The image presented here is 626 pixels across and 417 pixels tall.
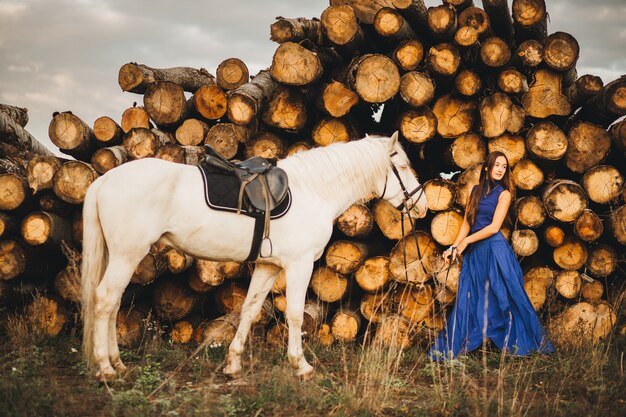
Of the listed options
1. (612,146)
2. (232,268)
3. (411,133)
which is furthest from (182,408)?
(612,146)

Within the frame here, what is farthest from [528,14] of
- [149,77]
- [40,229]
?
[40,229]

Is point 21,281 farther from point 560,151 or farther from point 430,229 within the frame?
point 560,151

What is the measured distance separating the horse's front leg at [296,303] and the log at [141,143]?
2.21 metres

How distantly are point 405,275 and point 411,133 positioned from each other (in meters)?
1.46

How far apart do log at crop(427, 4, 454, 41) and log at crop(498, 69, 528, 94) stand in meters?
0.72

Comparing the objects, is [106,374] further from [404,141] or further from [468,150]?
[468,150]

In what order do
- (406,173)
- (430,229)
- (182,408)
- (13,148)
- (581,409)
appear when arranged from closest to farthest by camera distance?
(182,408) → (581,409) → (406,173) → (430,229) → (13,148)

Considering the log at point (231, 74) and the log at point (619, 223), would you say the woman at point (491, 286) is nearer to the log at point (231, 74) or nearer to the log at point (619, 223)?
the log at point (619, 223)

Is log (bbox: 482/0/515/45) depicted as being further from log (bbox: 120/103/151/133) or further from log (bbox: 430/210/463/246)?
log (bbox: 120/103/151/133)

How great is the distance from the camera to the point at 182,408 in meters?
3.11

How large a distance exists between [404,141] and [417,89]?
2.08 feet

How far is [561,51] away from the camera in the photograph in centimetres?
534

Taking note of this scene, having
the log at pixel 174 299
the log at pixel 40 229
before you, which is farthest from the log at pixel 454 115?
the log at pixel 40 229

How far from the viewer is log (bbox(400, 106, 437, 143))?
17.5ft
